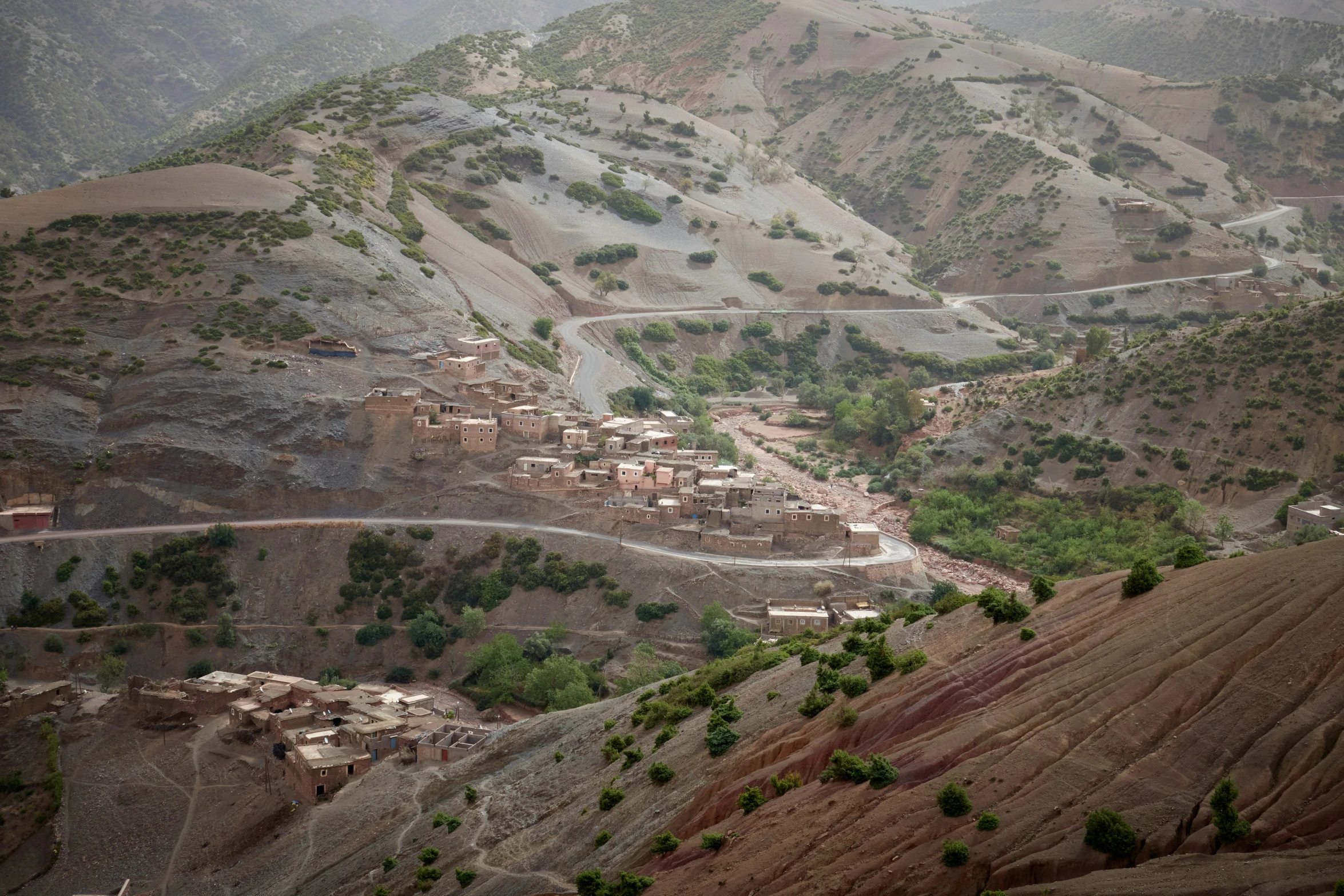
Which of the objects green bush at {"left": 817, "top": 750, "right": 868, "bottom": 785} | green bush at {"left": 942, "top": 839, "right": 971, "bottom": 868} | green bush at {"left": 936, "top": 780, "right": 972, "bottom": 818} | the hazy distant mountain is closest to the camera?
green bush at {"left": 942, "top": 839, "right": 971, "bottom": 868}

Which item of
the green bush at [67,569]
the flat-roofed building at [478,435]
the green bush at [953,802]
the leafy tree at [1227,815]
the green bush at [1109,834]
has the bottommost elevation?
the green bush at [67,569]

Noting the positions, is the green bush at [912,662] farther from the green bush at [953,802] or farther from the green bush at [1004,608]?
the green bush at [953,802]

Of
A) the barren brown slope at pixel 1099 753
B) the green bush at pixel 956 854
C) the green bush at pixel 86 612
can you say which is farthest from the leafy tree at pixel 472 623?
the green bush at pixel 956 854

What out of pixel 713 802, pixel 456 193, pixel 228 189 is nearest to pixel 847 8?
pixel 456 193

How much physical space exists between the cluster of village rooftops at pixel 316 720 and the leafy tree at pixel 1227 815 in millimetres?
28330

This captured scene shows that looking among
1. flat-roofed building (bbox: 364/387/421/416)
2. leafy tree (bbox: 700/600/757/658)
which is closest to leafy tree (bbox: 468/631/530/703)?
leafy tree (bbox: 700/600/757/658)

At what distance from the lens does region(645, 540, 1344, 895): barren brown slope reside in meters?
17.8

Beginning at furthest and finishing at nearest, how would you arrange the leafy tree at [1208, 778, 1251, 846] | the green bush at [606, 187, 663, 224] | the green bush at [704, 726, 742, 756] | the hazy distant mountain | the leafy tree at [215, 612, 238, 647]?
the hazy distant mountain < the green bush at [606, 187, 663, 224] < the leafy tree at [215, 612, 238, 647] < the green bush at [704, 726, 742, 756] < the leafy tree at [1208, 778, 1251, 846]

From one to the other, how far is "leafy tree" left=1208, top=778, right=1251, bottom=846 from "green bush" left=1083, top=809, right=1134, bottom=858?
1.13 meters

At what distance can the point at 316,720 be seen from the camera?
4544 centimetres

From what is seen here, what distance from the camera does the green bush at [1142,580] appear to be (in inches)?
937

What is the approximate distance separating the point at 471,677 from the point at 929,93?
360ft

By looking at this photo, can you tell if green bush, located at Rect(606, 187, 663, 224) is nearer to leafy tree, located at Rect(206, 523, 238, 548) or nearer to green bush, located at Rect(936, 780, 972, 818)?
leafy tree, located at Rect(206, 523, 238, 548)

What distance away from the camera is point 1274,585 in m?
21.5
